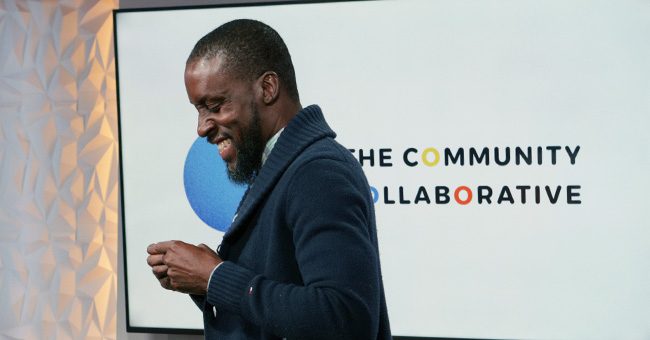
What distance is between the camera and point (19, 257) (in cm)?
388

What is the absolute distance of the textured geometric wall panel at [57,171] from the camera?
379 centimetres

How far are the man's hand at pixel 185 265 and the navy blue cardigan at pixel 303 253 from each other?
0.03 metres

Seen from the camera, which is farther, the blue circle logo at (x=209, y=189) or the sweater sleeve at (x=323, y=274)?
the blue circle logo at (x=209, y=189)

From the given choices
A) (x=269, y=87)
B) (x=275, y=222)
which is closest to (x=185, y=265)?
(x=275, y=222)

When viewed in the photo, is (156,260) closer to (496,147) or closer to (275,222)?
(275,222)

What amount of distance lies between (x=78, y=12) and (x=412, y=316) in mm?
1783

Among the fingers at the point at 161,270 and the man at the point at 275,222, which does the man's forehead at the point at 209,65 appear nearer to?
the man at the point at 275,222

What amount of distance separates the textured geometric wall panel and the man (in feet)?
7.31

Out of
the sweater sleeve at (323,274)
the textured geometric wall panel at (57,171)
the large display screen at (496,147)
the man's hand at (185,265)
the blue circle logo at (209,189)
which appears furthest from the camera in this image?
the textured geometric wall panel at (57,171)

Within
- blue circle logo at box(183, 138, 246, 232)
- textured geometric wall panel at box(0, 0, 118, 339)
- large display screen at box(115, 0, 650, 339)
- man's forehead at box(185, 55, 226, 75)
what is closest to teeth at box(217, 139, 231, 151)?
man's forehead at box(185, 55, 226, 75)

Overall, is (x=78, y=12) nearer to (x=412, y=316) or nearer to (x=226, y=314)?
(x=412, y=316)

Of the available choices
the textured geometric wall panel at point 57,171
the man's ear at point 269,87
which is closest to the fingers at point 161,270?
the man's ear at point 269,87

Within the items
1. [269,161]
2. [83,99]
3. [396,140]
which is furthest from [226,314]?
[83,99]

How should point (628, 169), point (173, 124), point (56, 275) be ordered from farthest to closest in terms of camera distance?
point (56, 275) → point (173, 124) → point (628, 169)
